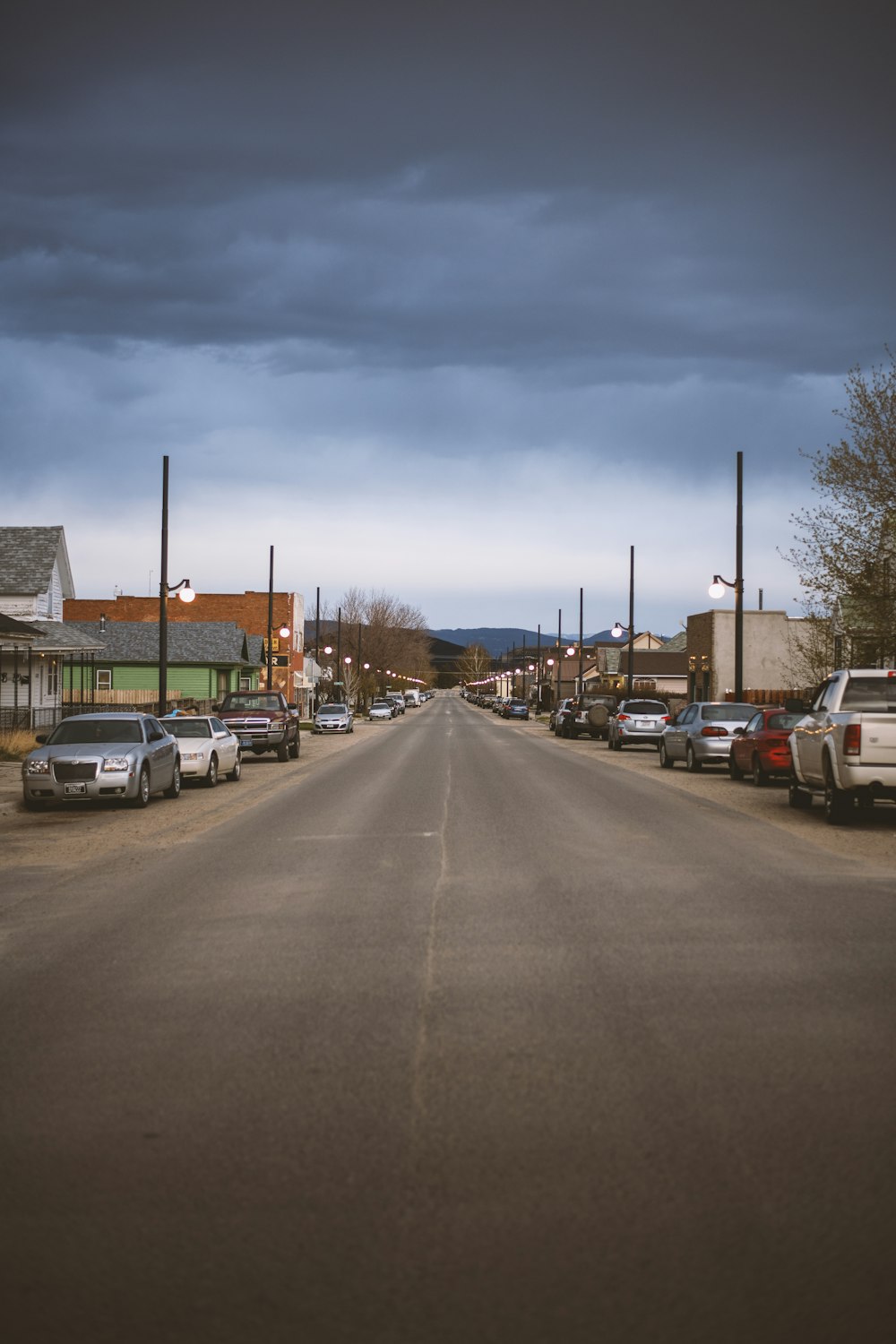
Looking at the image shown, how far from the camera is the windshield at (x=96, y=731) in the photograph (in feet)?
66.0

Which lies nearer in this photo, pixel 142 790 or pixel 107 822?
pixel 107 822

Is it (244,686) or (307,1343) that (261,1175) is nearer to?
(307,1343)

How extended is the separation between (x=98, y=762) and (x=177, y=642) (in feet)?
163

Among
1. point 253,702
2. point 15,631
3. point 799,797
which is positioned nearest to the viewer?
point 799,797

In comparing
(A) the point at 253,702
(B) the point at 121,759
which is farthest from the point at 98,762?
(A) the point at 253,702

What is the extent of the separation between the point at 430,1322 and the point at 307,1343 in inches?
13.7

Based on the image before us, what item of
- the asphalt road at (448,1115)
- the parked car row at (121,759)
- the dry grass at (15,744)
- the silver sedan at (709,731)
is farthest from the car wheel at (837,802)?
the dry grass at (15,744)

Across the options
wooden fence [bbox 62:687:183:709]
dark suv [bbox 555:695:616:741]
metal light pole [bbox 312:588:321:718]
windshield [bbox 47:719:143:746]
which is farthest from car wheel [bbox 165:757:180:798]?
metal light pole [bbox 312:588:321:718]

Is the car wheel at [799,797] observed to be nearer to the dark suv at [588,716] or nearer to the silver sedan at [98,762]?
the silver sedan at [98,762]

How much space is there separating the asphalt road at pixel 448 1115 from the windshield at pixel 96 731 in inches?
374

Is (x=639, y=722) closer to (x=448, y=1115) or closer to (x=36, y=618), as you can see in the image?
(x=36, y=618)

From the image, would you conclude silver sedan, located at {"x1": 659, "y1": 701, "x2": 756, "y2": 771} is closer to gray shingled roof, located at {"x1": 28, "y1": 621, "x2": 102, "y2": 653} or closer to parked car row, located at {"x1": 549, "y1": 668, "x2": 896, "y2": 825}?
parked car row, located at {"x1": 549, "y1": 668, "x2": 896, "y2": 825}

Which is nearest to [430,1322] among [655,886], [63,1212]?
[63,1212]

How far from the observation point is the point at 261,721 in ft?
111
